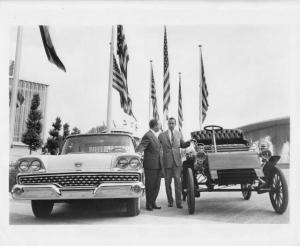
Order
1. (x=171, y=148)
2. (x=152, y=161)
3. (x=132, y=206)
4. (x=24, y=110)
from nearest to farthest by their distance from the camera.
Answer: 1. (x=132, y=206)
2. (x=24, y=110)
3. (x=152, y=161)
4. (x=171, y=148)

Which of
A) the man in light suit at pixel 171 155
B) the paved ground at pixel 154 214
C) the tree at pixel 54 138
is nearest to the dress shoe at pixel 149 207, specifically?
the paved ground at pixel 154 214

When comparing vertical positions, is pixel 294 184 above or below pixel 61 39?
below

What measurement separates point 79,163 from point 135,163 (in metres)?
0.66

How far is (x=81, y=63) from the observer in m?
4.84

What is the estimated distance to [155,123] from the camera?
4.85 metres

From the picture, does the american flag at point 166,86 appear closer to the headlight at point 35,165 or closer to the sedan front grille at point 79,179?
the sedan front grille at point 79,179

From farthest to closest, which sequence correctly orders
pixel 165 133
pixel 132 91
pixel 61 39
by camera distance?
pixel 132 91 → pixel 165 133 → pixel 61 39

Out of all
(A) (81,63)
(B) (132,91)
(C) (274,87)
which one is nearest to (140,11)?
(A) (81,63)

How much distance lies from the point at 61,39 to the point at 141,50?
3.86 ft

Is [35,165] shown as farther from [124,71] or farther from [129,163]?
[124,71]

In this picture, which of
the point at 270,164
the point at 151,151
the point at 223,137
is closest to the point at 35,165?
the point at 151,151

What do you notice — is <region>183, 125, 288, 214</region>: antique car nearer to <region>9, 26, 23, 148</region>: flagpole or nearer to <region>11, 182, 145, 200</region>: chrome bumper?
<region>11, 182, 145, 200</region>: chrome bumper

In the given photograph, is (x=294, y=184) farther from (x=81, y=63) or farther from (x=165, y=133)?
(x=81, y=63)

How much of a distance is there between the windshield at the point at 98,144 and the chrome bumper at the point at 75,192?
807 mm
